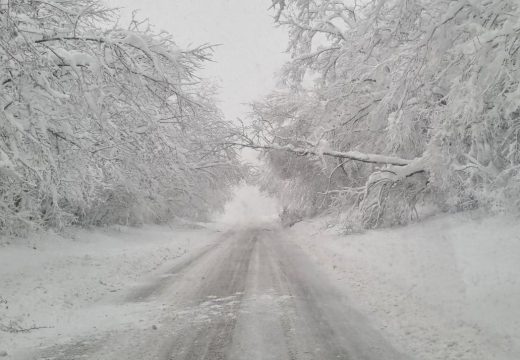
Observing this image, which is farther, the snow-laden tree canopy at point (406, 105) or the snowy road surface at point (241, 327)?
the snow-laden tree canopy at point (406, 105)

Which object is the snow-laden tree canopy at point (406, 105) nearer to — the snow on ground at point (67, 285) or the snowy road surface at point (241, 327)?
the snowy road surface at point (241, 327)

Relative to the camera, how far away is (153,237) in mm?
23625

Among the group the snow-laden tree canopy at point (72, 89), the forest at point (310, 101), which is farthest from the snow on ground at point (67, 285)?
the snow-laden tree canopy at point (72, 89)

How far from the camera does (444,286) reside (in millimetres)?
8031

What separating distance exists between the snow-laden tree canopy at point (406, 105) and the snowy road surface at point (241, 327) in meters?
3.56

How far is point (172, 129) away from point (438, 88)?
A: 347 inches

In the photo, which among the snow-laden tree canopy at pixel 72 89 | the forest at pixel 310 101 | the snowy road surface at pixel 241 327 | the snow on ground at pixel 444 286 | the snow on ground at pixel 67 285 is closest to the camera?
the snowy road surface at pixel 241 327

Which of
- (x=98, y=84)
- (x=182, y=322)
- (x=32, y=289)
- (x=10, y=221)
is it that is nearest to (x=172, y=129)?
(x=10, y=221)

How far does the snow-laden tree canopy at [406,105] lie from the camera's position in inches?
234

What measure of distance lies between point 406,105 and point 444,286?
3535mm

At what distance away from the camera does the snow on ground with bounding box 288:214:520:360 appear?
5770 millimetres

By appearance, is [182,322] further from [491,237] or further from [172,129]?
[172,129]

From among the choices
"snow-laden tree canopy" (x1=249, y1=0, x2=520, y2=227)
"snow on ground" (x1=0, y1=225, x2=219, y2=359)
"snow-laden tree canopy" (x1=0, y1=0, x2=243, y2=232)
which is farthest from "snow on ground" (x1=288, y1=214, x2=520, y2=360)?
"snow-laden tree canopy" (x1=0, y1=0, x2=243, y2=232)

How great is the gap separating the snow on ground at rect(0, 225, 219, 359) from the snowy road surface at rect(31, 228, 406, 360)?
1.71 ft
